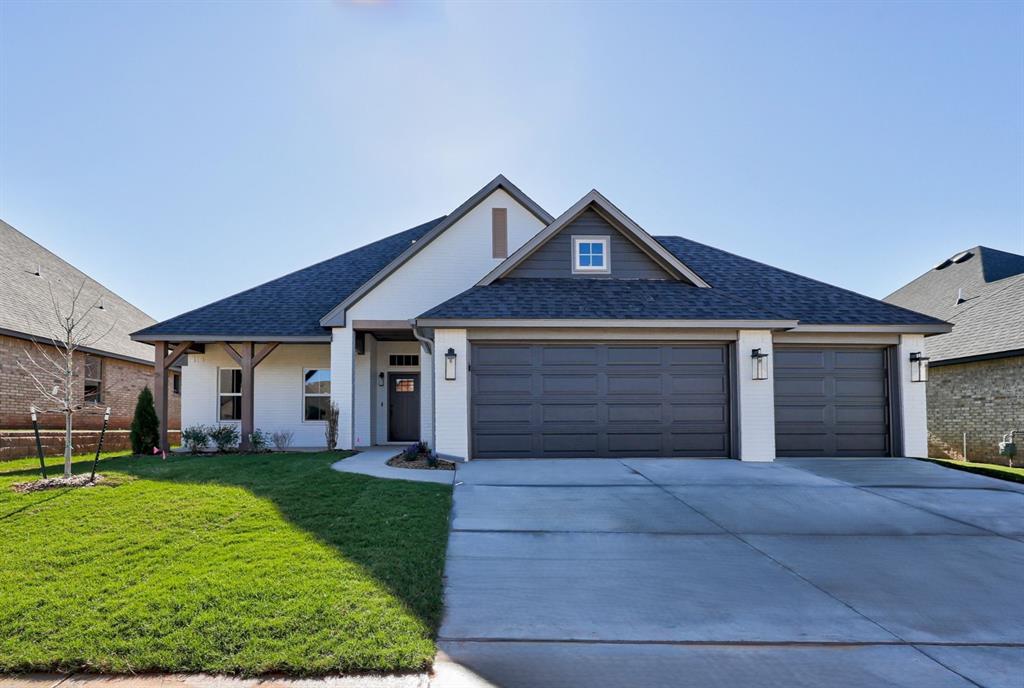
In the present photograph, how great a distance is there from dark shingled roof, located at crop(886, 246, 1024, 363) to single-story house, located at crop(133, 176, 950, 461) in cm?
495

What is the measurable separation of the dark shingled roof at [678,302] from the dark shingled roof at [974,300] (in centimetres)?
531

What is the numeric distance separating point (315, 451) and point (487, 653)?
1114cm

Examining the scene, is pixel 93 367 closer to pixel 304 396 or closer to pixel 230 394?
pixel 230 394

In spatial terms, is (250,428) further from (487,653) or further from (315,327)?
(487,653)

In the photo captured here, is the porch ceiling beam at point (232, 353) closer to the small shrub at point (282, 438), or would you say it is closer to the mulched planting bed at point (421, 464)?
the small shrub at point (282, 438)

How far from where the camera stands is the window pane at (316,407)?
15.5 metres

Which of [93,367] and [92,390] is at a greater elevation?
[93,367]

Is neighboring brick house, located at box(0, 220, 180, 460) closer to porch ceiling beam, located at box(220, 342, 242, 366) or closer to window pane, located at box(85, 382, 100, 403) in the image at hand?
window pane, located at box(85, 382, 100, 403)

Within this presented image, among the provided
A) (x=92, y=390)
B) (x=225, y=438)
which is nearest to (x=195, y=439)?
(x=225, y=438)

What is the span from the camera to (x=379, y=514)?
736 cm

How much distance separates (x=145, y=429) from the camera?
13.9 metres

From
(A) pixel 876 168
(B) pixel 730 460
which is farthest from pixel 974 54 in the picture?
(B) pixel 730 460

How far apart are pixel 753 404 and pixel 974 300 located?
44.3 feet

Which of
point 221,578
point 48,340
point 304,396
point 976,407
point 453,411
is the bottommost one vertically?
point 221,578
